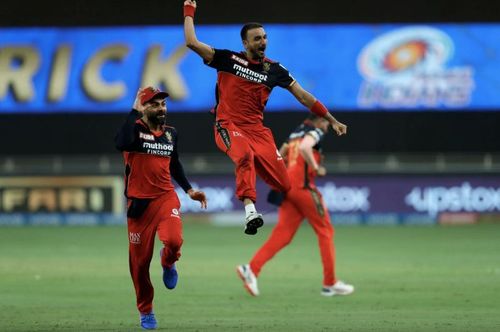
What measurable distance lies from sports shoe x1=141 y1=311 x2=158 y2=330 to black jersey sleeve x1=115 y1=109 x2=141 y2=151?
1.55m

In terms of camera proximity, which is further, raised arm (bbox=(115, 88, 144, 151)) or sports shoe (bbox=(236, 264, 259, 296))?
sports shoe (bbox=(236, 264, 259, 296))

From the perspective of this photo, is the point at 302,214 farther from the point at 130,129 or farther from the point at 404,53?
the point at 404,53

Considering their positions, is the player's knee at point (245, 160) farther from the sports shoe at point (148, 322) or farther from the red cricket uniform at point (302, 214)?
the red cricket uniform at point (302, 214)

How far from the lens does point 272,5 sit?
28484 millimetres

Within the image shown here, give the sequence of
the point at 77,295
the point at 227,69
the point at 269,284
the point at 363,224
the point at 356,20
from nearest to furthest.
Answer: the point at 227,69 < the point at 77,295 < the point at 269,284 < the point at 363,224 < the point at 356,20

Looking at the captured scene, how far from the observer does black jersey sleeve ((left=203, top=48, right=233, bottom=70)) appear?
10.6 meters

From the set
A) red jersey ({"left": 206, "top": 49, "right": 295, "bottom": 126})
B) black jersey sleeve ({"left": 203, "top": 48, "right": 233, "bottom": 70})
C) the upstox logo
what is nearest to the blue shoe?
red jersey ({"left": 206, "top": 49, "right": 295, "bottom": 126})

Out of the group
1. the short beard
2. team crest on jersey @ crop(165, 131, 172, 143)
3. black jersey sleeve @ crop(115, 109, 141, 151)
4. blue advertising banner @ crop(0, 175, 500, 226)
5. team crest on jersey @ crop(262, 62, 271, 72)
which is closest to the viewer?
black jersey sleeve @ crop(115, 109, 141, 151)

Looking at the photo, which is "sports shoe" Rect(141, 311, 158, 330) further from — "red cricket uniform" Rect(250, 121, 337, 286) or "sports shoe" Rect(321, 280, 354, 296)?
"sports shoe" Rect(321, 280, 354, 296)

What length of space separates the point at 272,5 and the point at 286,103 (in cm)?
241

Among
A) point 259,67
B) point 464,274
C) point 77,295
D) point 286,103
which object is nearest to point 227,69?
point 259,67

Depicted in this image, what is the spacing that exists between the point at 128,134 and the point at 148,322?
5.76ft

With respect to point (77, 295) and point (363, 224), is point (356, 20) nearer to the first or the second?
point (363, 224)

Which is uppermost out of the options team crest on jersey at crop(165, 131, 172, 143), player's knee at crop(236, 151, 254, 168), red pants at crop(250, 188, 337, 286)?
team crest on jersey at crop(165, 131, 172, 143)
